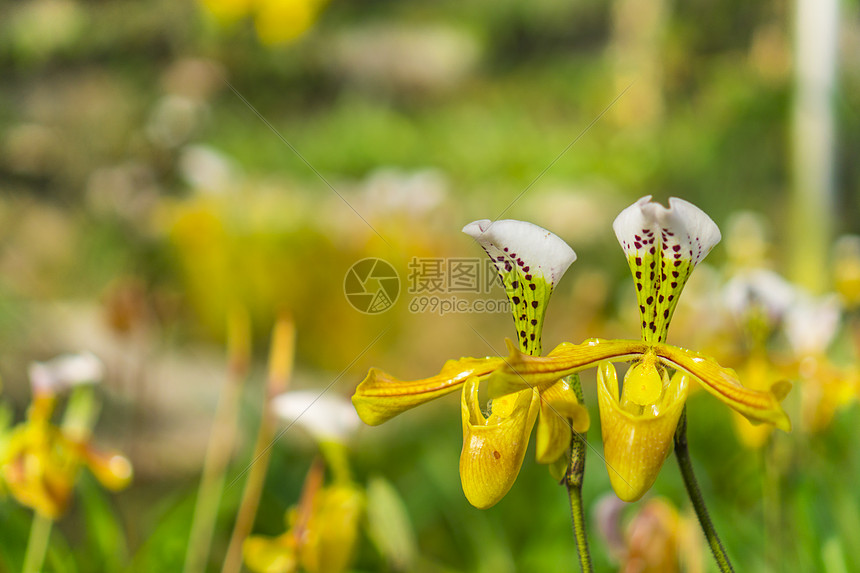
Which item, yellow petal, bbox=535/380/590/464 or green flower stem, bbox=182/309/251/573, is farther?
green flower stem, bbox=182/309/251/573

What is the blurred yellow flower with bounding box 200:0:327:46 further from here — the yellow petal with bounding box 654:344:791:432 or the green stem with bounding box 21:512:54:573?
the yellow petal with bounding box 654:344:791:432

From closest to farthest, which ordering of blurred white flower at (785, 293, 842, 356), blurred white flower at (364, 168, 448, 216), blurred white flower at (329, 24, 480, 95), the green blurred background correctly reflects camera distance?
blurred white flower at (785, 293, 842, 356) → the green blurred background → blurred white flower at (364, 168, 448, 216) → blurred white flower at (329, 24, 480, 95)

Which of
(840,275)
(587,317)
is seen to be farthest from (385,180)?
(840,275)

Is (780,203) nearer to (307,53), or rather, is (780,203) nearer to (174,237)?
(174,237)

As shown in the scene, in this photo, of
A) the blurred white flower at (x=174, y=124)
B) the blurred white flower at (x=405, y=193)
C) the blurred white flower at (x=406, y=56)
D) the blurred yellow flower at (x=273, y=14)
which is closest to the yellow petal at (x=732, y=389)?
the blurred white flower at (x=405, y=193)

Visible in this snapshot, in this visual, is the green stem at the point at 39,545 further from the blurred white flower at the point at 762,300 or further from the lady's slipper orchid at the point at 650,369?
the blurred white flower at the point at 762,300

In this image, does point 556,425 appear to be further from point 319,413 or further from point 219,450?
point 219,450

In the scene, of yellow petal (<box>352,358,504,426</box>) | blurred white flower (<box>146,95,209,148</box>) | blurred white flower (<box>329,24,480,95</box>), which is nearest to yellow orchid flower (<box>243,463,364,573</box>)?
yellow petal (<box>352,358,504,426</box>)
